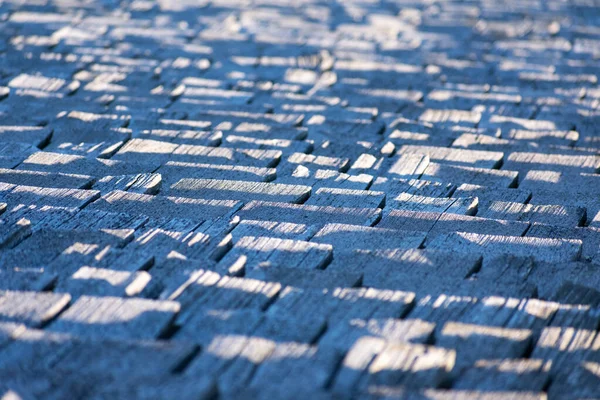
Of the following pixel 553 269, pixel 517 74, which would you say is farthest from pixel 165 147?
pixel 517 74

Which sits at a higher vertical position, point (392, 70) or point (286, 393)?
point (286, 393)

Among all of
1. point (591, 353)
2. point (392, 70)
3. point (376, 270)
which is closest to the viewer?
point (591, 353)

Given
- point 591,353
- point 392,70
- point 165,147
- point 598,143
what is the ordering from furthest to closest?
point 392,70 < point 598,143 < point 165,147 < point 591,353

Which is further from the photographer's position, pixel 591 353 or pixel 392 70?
pixel 392 70

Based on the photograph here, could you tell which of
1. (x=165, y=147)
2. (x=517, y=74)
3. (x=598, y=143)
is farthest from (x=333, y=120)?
(x=517, y=74)

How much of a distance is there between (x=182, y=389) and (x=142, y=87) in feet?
8.83

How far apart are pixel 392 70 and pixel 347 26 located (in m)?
1.05

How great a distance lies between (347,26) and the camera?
554 cm

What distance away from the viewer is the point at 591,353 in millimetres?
1809

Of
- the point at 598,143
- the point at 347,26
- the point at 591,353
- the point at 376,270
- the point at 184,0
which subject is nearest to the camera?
the point at 591,353

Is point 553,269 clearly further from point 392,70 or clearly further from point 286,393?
point 392,70

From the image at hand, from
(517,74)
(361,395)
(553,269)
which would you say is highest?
(361,395)

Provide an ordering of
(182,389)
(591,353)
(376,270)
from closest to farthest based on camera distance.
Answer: (182,389) → (591,353) → (376,270)

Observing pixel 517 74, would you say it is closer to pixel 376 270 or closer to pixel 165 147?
pixel 165 147
